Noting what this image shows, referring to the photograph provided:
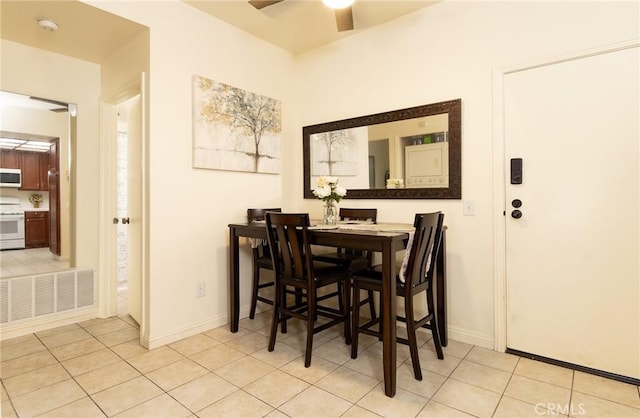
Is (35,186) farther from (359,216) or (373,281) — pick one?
(373,281)

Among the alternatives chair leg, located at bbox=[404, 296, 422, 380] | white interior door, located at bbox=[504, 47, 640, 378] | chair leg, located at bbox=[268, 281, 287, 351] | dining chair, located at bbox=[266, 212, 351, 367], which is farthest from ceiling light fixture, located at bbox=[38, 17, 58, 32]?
white interior door, located at bbox=[504, 47, 640, 378]

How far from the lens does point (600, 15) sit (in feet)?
6.64

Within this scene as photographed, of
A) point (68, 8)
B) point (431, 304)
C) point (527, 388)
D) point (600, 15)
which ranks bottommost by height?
point (527, 388)

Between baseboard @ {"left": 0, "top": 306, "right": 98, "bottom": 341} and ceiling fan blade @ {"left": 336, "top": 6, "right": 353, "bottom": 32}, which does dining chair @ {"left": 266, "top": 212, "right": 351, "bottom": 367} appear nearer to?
ceiling fan blade @ {"left": 336, "top": 6, "right": 353, "bottom": 32}

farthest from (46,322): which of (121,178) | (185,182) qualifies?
(185,182)

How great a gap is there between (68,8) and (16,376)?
2.36 m

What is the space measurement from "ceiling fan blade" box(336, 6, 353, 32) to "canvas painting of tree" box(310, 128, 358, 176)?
864 millimetres

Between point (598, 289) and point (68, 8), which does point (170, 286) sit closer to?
point (68, 8)

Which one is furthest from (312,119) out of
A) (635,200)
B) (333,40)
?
(635,200)

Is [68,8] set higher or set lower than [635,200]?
higher

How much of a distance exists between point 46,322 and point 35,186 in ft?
3.80

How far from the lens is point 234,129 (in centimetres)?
303

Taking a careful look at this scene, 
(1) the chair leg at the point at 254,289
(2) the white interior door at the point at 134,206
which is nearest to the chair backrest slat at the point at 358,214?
(1) the chair leg at the point at 254,289

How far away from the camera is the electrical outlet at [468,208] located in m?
2.50
